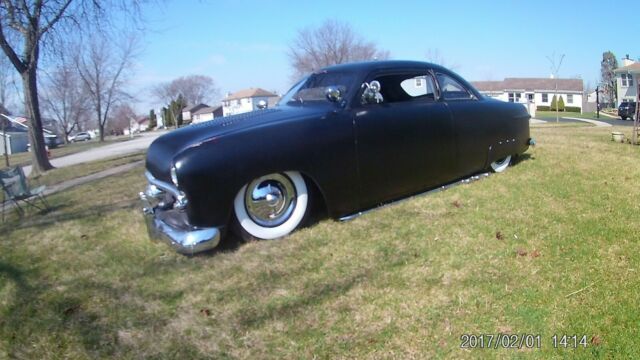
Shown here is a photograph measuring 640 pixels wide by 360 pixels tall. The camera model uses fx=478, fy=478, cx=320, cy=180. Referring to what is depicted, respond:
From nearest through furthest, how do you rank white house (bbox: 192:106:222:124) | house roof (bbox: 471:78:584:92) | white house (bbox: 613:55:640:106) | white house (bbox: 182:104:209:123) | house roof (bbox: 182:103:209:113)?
white house (bbox: 613:55:640:106) < house roof (bbox: 471:78:584:92) < white house (bbox: 182:104:209:123) < white house (bbox: 192:106:222:124) < house roof (bbox: 182:103:209:113)

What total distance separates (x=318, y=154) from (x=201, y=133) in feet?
3.05

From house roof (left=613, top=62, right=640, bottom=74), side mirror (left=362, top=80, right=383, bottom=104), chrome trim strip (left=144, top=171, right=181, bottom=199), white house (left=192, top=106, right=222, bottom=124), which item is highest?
white house (left=192, top=106, right=222, bottom=124)

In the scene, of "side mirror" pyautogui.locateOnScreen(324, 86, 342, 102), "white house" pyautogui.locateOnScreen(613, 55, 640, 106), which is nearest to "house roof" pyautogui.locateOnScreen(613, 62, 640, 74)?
"white house" pyautogui.locateOnScreen(613, 55, 640, 106)

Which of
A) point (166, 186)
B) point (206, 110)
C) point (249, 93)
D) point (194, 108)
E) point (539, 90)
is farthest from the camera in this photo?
point (249, 93)

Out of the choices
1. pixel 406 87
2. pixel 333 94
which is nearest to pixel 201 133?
pixel 333 94

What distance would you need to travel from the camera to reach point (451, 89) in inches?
197

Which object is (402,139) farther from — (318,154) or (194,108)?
(194,108)

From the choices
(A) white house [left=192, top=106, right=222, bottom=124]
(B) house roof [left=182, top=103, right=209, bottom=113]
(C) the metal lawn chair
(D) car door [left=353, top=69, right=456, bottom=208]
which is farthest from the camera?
(B) house roof [left=182, top=103, right=209, bottom=113]

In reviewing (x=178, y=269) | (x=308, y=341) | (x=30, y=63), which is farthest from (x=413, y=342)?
(x=30, y=63)

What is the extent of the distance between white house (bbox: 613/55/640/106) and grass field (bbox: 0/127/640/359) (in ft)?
182

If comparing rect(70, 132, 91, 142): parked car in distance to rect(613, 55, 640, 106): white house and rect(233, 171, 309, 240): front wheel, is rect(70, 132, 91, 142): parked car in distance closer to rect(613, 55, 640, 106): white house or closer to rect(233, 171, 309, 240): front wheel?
rect(613, 55, 640, 106): white house

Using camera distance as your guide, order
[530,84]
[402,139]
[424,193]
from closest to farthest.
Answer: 1. [402,139]
2. [424,193]
3. [530,84]

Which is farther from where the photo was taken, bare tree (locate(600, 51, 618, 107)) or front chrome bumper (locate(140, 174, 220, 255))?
bare tree (locate(600, 51, 618, 107))

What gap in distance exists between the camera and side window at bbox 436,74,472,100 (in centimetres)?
491
